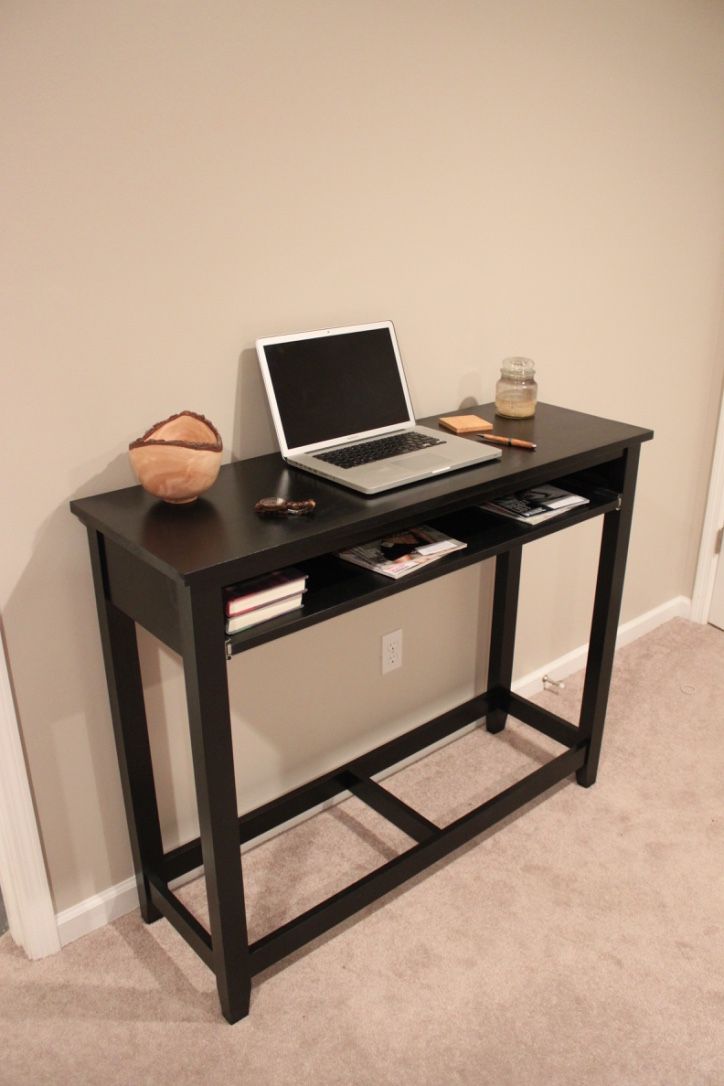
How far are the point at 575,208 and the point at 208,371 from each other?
3.51 ft

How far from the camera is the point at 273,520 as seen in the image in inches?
54.3

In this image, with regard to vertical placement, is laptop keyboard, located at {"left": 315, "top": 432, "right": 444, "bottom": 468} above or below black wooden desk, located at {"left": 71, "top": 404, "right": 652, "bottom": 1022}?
above

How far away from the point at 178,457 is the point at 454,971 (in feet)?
3.60

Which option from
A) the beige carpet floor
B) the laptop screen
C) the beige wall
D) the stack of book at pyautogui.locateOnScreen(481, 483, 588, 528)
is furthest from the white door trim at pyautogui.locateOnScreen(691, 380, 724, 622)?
the laptop screen

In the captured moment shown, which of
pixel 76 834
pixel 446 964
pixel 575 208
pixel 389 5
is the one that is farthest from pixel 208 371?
pixel 446 964

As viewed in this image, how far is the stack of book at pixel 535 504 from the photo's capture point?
1.72 meters

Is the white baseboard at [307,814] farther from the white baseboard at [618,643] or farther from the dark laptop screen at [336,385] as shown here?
the dark laptop screen at [336,385]

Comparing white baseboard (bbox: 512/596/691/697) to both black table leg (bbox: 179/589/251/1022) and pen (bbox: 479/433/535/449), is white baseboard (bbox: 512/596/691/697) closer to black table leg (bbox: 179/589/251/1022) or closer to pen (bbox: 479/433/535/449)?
pen (bbox: 479/433/535/449)

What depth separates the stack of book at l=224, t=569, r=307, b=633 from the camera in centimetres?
131

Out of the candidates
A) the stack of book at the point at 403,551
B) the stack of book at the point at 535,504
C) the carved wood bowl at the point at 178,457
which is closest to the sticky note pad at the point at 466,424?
the stack of book at the point at 535,504

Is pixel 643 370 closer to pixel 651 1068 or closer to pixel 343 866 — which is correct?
pixel 343 866

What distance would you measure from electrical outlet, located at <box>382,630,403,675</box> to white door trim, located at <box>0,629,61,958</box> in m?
0.83

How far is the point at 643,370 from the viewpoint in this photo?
2.47m

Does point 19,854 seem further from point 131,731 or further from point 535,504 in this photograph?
point 535,504
